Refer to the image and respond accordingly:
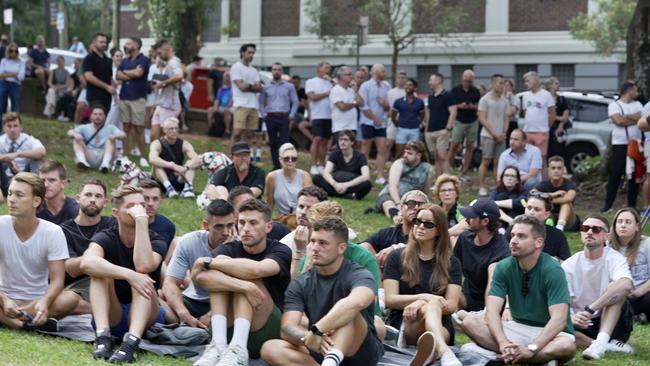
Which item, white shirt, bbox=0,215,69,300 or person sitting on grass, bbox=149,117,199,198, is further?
person sitting on grass, bbox=149,117,199,198

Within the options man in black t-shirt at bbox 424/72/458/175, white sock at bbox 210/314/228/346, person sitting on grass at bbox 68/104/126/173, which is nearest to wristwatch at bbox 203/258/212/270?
white sock at bbox 210/314/228/346

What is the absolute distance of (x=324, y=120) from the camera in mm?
18453

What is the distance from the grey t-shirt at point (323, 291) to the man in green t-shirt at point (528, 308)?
1.03m

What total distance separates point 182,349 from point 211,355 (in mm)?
600

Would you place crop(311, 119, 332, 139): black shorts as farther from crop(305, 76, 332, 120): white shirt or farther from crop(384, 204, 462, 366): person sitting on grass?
crop(384, 204, 462, 366): person sitting on grass

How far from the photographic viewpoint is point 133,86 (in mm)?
17797

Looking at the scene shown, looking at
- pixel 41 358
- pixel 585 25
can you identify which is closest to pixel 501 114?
pixel 41 358

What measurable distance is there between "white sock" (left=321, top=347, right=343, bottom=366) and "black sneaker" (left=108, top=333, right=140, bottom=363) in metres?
1.33

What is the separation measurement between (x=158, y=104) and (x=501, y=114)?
17.6ft

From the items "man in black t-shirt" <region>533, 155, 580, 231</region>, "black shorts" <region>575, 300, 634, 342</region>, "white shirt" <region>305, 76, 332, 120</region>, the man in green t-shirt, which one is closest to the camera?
the man in green t-shirt

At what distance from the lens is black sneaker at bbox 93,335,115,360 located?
7.79 metres

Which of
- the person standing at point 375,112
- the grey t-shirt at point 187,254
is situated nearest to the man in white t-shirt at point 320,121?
the person standing at point 375,112

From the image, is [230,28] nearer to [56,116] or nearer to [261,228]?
[56,116]

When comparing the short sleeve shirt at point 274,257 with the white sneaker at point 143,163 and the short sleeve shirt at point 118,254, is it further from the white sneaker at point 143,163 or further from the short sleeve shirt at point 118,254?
the white sneaker at point 143,163
